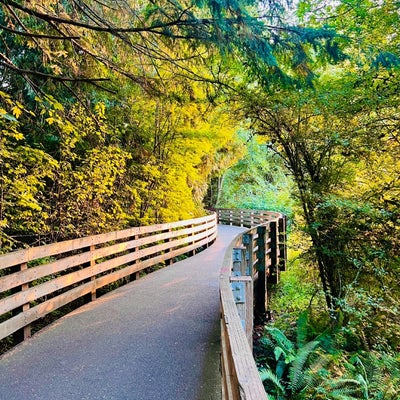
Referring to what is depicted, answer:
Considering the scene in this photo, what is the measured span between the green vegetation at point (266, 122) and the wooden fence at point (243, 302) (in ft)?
3.05

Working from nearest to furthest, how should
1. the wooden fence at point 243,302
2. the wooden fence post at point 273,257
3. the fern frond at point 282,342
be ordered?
the wooden fence at point 243,302, the fern frond at point 282,342, the wooden fence post at point 273,257

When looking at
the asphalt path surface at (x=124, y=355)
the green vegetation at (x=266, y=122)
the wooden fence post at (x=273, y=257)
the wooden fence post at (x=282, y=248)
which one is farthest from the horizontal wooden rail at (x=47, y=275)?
the wooden fence post at (x=282, y=248)

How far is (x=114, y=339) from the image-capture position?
153 inches

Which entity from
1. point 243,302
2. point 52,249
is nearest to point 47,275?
point 52,249

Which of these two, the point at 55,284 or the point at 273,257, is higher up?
the point at 55,284

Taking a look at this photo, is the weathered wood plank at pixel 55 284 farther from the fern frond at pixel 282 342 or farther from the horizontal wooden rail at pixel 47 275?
the fern frond at pixel 282 342

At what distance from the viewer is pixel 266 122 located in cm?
735

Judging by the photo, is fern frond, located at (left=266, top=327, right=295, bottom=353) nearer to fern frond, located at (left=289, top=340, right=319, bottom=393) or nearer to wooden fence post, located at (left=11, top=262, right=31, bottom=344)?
fern frond, located at (left=289, top=340, right=319, bottom=393)

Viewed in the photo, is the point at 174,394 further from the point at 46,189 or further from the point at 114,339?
the point at 46,189

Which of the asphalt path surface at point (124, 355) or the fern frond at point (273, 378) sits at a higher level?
the asphalt path surface at point (124, 355)

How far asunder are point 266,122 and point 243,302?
5045 millimetres

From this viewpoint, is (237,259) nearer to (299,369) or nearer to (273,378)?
(273,378)

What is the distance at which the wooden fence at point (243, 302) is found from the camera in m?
1.43

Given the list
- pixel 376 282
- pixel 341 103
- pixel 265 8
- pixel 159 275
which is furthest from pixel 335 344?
pixel 265 8
